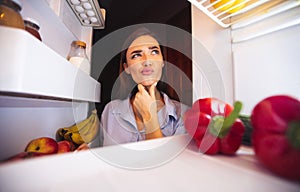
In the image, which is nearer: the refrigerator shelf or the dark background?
the refrigerator shelf

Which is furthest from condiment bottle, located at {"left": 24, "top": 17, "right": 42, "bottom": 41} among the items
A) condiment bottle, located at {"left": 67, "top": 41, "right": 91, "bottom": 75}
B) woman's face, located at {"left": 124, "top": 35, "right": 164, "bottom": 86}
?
woman's face, located at {"left": 124, "top": 35, "right": 164, "bottom": 86}

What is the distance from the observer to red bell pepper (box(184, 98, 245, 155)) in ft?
0.69

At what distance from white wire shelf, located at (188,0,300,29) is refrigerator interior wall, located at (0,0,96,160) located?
0.45 m

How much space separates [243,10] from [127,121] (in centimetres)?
66

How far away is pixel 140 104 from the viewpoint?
75cm

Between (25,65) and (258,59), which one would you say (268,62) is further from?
(25,65)

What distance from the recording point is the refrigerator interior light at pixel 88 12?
725 mm

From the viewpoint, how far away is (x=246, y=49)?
0.96ft

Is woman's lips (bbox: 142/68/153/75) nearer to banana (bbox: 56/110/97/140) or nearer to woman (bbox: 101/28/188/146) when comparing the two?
woman (bbox: 101/28/188/146)

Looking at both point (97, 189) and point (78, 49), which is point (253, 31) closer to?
point (97, 189)

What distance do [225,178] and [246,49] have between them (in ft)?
0.88

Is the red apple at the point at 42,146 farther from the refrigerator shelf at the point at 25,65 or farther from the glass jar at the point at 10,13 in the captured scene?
the glass jar at the point at 10,13

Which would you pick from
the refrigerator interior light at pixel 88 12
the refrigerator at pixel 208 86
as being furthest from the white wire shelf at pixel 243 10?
the refrigerator interior light at pixel 88 12

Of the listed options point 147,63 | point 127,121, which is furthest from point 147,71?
point 127,121
